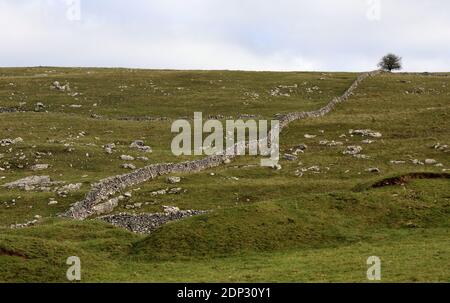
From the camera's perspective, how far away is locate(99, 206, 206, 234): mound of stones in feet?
156

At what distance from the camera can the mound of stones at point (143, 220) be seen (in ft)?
156

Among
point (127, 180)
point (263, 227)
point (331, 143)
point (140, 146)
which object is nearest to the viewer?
point (263, 227)

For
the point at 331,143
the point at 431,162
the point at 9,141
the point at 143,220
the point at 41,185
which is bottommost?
the point at 143,220

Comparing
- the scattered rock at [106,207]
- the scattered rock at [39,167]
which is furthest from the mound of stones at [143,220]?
the scattered rock at [39,167]

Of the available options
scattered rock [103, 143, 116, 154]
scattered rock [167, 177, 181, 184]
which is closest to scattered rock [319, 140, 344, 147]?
scattered rock [167, 177, 181, 184]

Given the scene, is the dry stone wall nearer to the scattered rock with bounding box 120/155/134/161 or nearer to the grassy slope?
the grassy slope

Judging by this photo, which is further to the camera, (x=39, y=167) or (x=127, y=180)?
(x=39, y=167)

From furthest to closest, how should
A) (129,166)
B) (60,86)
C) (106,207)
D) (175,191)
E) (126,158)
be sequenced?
(60,86)
(126,158)
(129,166)
(175,191)
(106,207)

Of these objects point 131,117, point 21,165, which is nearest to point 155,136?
point 131,117

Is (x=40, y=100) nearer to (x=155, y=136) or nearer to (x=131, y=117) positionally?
(x=131, y=117)

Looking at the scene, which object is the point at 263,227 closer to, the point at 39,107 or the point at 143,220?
the point at 143,220

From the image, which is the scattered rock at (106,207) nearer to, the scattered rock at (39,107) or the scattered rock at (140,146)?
the scattered rock at (140,146)

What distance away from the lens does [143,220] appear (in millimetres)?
48094

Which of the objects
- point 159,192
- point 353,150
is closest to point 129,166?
point 159,192
